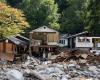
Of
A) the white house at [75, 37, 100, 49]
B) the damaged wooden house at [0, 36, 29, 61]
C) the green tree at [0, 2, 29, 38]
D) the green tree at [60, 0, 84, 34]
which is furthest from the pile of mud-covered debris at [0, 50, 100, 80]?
the green tree at [60, 0, 84, 34]

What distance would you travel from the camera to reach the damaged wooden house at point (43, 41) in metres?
80.1

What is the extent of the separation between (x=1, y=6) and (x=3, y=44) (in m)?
8.12

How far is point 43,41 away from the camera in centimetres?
8219

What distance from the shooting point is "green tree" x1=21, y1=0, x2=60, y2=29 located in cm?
8881

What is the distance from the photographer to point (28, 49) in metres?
80.7

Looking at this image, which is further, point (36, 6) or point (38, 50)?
point (36, 6)

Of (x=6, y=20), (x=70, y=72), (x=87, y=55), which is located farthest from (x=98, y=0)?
(x=70, y=72)

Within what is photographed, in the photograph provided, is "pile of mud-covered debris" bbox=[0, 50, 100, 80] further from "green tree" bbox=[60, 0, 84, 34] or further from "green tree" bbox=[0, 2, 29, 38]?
"green tree" bbox=[60, 0, 84, 34]

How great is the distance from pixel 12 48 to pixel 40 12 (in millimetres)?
13051

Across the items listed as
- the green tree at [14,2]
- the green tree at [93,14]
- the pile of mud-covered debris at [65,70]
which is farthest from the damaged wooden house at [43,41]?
the pile of mud-covered debris at [65,70]

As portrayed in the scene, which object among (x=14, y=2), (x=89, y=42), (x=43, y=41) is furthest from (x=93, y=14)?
(x=14, y=2)

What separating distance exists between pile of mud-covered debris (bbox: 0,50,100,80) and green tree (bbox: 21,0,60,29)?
22642 mm

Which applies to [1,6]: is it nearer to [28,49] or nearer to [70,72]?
[28,49]

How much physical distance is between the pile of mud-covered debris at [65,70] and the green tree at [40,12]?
22.6 meters
